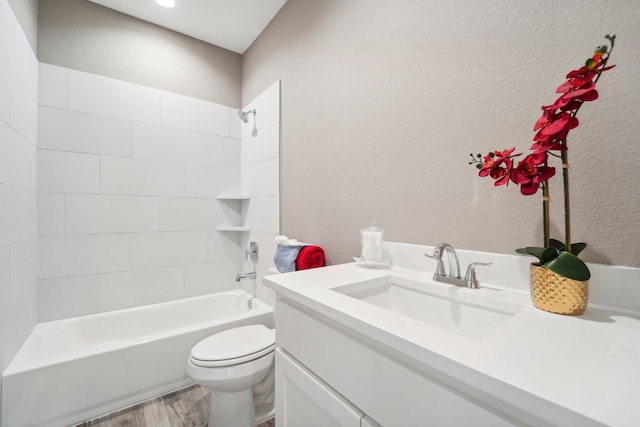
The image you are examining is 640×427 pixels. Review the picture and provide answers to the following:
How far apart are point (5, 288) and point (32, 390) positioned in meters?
0.51

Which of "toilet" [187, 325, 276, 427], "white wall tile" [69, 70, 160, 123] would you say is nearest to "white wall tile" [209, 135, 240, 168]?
"white wall tile" [69, 70, 160, 123]

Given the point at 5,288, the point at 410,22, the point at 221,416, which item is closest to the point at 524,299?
the point at 410,22

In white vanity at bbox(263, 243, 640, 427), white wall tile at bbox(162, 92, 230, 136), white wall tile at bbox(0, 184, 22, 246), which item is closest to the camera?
white vanity at bbox(263, 243, 640, 427)

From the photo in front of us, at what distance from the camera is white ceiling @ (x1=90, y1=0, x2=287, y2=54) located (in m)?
1.87

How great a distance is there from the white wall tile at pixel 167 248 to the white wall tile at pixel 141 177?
343 mm

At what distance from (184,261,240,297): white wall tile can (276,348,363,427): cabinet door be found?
163 centimetres

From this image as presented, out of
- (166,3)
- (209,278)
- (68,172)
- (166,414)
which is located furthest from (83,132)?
(166,414)

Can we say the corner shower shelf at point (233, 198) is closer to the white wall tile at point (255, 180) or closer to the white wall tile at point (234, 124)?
the white wall tile at point (255, 180)

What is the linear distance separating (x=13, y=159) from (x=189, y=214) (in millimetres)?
1057

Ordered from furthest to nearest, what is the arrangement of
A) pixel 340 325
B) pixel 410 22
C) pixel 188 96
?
pixel 188 96, pixel 410 22, pixel 340 325

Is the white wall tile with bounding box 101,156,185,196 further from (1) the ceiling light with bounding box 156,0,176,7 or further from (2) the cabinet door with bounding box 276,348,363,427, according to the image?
(2) the cabinet door with bounding box 276,348,363,427

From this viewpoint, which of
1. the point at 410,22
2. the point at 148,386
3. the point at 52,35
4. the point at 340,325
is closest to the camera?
the point at 340,325

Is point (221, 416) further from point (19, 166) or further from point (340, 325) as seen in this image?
point (19, 166)

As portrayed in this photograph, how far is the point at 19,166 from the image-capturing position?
1389mm
